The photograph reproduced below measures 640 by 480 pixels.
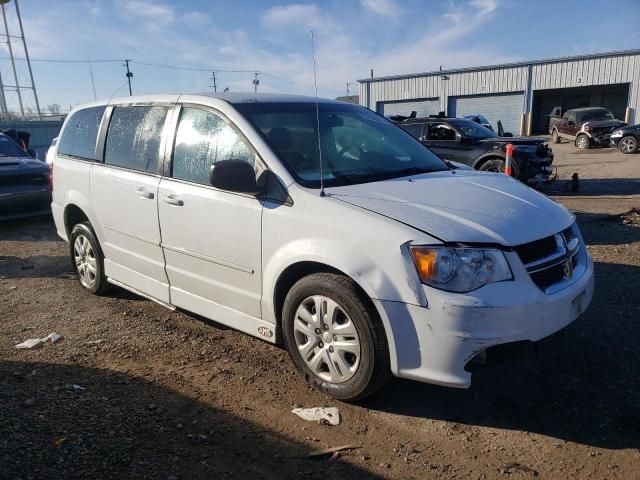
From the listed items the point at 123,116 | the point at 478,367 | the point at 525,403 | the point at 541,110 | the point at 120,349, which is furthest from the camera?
the point at 541,110

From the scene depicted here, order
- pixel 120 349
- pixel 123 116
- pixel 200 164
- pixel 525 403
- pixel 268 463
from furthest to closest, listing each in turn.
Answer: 1. pixel 123 116
2. pixel 120 349
3. pixel 200 164
4. pixel 525 403
5. pixel 268 463

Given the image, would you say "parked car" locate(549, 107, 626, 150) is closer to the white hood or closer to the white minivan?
the white minivan

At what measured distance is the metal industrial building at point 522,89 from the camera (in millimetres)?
31703

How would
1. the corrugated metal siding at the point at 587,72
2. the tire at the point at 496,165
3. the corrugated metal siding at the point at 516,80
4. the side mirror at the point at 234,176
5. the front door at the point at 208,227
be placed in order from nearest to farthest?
the side mirror at the point at 234,176, the front door at the point at 208,227, the tire at the point at 496,165, the corrugated metal siding at the point at 587,72, the corrugated metal siding at the point at 516,80

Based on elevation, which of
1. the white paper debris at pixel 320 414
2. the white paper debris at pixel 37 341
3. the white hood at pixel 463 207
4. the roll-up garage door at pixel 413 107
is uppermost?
the roll-up garage door at pixel 413 107

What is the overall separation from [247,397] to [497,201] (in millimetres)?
2015

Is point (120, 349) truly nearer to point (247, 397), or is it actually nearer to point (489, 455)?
point (247, 397)

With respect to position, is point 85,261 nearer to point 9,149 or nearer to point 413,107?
point 9,149

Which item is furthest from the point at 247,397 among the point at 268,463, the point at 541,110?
the point at 541,110

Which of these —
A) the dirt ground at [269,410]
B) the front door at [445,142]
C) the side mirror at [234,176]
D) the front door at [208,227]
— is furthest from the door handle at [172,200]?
the front door at [445,142]

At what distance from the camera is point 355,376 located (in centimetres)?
298

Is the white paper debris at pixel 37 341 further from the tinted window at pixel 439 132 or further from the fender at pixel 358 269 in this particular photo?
the tinted window at pixel 439 132

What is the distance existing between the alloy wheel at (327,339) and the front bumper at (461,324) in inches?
11.2

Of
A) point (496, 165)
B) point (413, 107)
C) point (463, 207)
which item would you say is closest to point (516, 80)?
point (413, 107)
